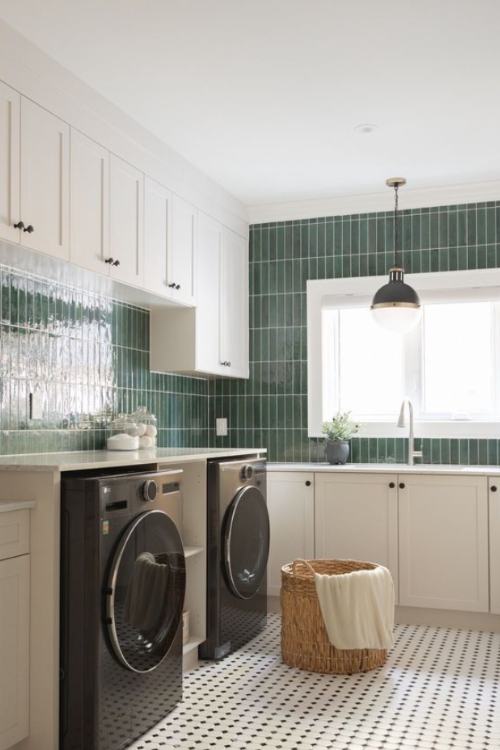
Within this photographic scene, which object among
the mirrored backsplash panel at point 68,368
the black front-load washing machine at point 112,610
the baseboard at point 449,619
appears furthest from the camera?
the baseboard at point 449,619

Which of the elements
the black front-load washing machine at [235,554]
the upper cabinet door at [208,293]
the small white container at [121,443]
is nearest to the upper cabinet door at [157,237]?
the upper cabinet door at [208,293]

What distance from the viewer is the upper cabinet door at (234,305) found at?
4758mm

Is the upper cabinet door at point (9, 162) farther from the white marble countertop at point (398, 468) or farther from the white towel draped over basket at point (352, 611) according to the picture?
the white marble countertop at point (398, 468)

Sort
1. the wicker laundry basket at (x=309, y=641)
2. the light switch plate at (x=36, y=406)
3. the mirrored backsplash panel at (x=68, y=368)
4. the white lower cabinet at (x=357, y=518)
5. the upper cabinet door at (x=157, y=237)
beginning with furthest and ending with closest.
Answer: the white lower cabinet at (x=357, y=518) < the upper cabinet door at (x=157, y=237) < the wicker laundry basket at (x=309, y=641) < the light switch plate at (x=36, y=406) < the mirrored backsplash panel at (x=68, y=368)

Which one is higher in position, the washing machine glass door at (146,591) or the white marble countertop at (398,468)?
the white marble countertop at (398,468)

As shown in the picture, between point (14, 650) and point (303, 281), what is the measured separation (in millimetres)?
3225

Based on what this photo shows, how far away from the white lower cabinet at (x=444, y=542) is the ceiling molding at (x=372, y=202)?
5.48ft

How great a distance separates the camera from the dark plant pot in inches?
184

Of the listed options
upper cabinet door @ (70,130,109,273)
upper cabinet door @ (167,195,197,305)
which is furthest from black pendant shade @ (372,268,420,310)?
upper cabinet door @ (70,130,109,273)

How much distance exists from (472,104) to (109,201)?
1639 mm

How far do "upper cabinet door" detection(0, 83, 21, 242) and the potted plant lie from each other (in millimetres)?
2494

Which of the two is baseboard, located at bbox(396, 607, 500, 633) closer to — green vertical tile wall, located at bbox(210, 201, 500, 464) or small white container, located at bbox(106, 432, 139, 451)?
green vertical tile wall, located at bbox(210, 201, 500, 464)

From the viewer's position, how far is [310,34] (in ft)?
9.39

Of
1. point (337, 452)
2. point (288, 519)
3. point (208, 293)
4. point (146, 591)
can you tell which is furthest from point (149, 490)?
point (337, 452)
